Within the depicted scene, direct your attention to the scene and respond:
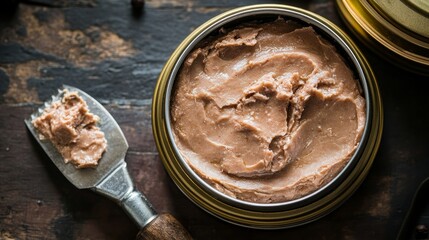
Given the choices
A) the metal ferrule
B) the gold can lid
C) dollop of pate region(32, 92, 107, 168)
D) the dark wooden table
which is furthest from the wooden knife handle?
the gold can lid

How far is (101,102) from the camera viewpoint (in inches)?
90.7

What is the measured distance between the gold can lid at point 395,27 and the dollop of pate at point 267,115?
0.50 feet

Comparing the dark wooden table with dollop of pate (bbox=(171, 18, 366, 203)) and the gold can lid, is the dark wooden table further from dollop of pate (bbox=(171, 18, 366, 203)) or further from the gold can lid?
dollop of pate (bbox=(171, 18, 366, 203))

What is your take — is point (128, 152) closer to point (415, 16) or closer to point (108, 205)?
point (108, 205)

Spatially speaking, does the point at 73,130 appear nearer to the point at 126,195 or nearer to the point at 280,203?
the point at 126,195

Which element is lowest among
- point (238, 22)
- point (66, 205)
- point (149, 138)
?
point (66, 205)

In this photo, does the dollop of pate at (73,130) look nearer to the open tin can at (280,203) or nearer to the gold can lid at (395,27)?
the open tin can at (280,203)

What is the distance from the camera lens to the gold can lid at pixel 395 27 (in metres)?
2.02

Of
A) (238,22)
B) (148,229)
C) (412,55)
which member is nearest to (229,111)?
(238,22)

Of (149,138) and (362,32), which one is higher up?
(362,32)

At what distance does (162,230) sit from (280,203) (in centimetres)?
36

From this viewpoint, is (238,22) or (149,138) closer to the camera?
(238,22)

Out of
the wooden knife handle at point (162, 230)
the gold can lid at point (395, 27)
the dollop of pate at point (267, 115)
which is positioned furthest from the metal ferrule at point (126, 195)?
the gold can lid at point (395, 27)

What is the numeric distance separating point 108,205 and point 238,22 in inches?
28.1
